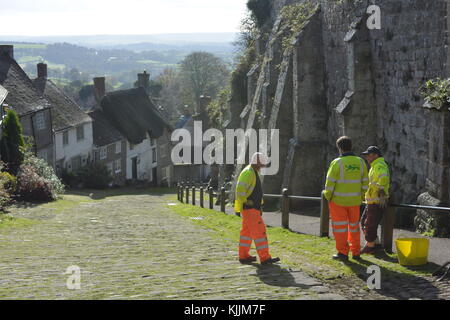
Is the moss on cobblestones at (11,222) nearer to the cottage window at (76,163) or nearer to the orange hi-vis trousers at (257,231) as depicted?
the orange hi-vis trousers at (257,231)

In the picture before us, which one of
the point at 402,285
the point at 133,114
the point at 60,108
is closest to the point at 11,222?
the point at 402,285

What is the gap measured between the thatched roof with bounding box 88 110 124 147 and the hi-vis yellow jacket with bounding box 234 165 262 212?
36128 mm

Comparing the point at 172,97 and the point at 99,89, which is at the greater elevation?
the point at 172,97

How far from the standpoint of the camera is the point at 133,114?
51.7 meters

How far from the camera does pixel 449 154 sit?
12.1 m

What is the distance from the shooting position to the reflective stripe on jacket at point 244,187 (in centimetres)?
1012

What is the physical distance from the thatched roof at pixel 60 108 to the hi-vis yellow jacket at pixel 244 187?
101ft

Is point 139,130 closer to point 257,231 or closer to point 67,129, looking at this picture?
point 67,129

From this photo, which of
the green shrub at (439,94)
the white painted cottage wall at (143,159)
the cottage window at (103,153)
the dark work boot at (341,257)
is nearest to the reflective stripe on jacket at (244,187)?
the dark work boot at (341,257)

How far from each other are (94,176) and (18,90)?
841 centimetres

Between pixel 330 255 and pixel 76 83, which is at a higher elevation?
pixel 76 83
